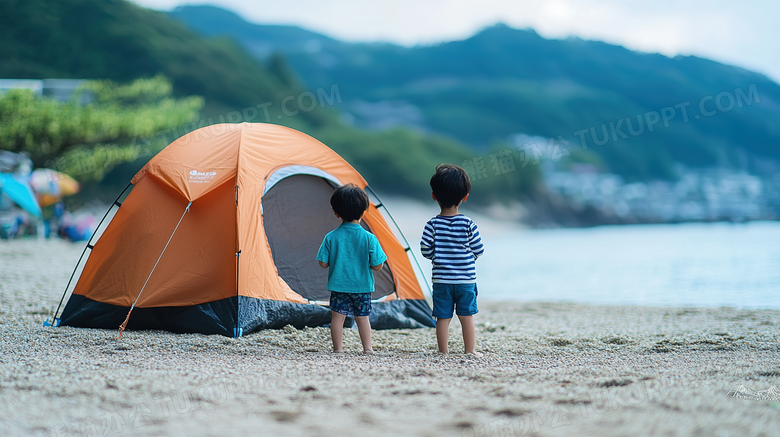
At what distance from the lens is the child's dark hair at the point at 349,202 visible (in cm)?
388

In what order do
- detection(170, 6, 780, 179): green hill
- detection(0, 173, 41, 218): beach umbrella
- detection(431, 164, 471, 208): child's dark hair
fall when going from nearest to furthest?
detection(431, 164, 471, 208): child's dark hair, detection(0, 173, 41, 218): beach umbrella, detection(170, 6, 780, 179): green hill

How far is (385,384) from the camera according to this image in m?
2.96

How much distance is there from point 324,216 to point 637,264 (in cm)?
1566

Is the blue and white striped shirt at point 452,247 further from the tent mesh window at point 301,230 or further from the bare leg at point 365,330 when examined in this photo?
the tent mesh window at point 301,230

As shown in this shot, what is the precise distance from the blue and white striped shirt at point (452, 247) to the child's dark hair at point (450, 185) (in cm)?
13

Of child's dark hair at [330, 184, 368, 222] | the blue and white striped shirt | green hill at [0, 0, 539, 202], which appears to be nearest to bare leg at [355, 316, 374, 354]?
the blue and white striped shirt

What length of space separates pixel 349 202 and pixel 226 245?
1.28m

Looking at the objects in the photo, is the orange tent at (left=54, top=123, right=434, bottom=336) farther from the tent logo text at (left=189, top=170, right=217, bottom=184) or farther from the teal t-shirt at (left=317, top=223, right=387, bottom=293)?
the teal t-shirt at (left=317, top=223, right=387, bottom=293)

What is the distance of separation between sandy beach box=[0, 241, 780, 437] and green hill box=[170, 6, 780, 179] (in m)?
69.9

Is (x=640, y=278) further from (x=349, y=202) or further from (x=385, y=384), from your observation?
(x=385, y=384)

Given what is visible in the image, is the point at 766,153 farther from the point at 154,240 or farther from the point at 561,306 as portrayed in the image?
the point at 154,240

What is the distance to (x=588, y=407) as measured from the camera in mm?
2475

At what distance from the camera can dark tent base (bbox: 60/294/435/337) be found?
14.2ft

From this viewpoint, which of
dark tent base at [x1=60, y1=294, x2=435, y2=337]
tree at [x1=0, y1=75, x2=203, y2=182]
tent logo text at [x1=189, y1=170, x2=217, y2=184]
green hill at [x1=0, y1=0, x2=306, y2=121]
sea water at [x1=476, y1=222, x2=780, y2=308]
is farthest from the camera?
green hill at [x1=0, y1=0, x2=306, y2=121]
